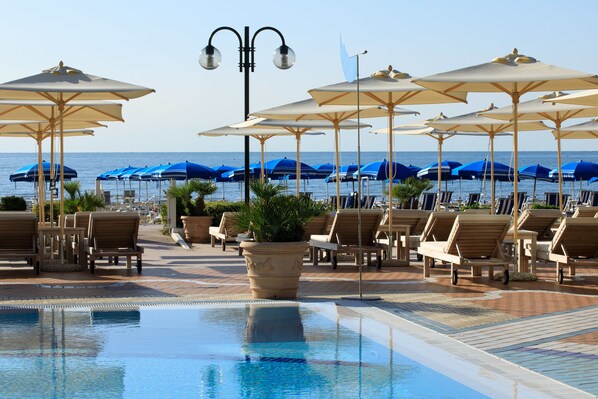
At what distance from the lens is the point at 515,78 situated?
1315 centimetres

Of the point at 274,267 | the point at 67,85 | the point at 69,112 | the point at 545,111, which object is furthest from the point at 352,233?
the point at 69,112

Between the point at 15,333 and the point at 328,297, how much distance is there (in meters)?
3.79

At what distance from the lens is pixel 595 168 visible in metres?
32.4

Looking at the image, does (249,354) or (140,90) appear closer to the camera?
(249,354)

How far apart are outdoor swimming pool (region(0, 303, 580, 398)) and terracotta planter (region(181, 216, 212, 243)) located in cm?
1141

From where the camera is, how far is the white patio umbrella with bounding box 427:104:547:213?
2106 cm

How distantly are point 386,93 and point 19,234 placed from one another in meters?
6.42

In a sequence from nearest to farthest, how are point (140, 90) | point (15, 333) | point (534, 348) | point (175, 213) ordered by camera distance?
point (534, 348) < point (15, 333) < point (140, 90) < point (175, 213)

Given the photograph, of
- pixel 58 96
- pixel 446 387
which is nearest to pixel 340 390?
pixel 446 387

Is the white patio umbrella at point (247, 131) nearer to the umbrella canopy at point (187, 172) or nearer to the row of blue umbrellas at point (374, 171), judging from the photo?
the row of blue umbrellas at point (374, 171)

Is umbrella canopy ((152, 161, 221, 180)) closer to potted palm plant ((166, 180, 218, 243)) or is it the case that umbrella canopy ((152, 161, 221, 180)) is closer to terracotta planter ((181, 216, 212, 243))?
potted palm plant ((166, 180, 218, 243))

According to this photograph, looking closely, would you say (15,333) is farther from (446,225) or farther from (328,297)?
(446,225)

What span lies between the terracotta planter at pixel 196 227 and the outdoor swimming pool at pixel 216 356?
11413mm

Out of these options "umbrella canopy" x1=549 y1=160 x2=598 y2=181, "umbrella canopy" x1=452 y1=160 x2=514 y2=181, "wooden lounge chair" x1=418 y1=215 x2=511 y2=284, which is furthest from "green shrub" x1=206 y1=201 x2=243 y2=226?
"umbrella canopy" x1=549 y1=160 x2=598 y2=181
